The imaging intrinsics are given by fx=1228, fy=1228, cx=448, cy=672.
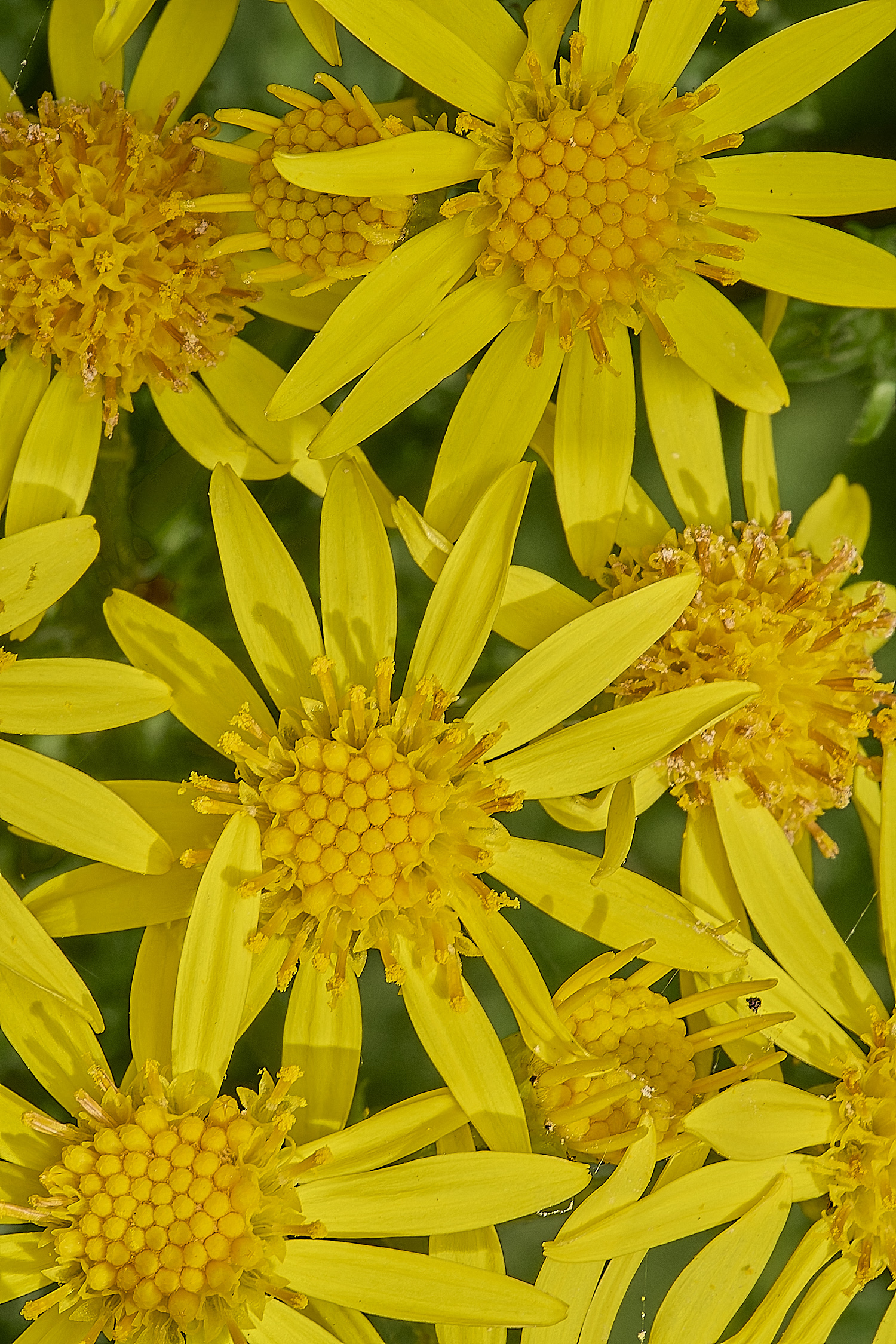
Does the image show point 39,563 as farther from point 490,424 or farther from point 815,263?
point 815,263

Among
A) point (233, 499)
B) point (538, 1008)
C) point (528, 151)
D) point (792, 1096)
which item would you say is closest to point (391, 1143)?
point (538, 1008)

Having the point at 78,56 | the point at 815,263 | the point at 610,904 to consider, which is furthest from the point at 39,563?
the point at 815,263

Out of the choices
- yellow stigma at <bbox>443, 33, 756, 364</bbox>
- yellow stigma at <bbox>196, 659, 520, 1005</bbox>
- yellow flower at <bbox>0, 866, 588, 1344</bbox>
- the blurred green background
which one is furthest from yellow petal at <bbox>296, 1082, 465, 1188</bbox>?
yellow stigma at <bbox>443, 33, 756, 364</bbox>

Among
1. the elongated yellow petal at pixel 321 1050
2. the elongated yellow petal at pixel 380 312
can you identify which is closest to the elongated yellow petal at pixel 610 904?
Answer: the elongated yellow petal at pixel 321 1050

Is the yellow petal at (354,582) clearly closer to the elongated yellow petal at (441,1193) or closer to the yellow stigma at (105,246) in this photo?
the yellow stigma at (105,246)

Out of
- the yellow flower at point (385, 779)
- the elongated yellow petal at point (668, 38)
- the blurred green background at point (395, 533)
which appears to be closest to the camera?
the yellow flower at point (385, 779)

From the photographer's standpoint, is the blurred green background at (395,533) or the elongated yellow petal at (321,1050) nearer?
the elongated yellow petal at (321,1050)
